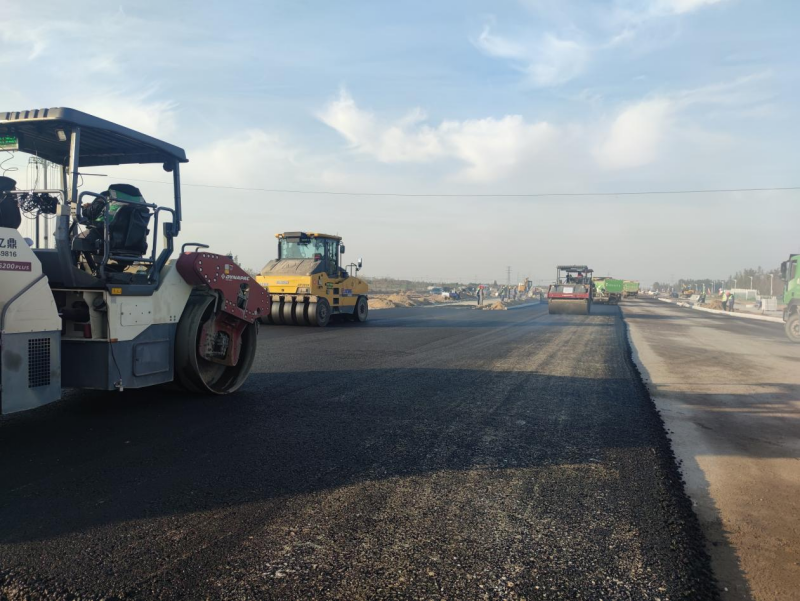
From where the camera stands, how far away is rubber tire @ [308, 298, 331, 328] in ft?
54.1

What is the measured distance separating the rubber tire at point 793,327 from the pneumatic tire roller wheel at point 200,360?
646 inches

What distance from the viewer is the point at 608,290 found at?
47.5m

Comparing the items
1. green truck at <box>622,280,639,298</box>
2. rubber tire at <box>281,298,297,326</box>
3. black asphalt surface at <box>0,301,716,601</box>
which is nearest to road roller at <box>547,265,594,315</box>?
rubber tire at <box>281,298,297,326</box>

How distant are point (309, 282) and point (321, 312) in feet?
3.41

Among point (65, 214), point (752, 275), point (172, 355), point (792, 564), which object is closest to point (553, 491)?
point (792, 564)

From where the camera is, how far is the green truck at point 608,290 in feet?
154

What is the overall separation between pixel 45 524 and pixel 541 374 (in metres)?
7.07

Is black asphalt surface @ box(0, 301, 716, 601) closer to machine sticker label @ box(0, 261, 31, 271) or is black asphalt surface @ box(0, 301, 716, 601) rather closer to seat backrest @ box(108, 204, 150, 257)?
machine sticker label @ box(0, 261, 31, 271)

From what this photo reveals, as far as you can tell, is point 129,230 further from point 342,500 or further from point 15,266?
point 342,500

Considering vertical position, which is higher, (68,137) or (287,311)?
(68,137)

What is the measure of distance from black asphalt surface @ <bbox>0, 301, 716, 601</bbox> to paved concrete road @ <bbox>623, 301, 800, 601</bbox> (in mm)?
223

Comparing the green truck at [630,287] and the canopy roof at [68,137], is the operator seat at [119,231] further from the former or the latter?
the green truck at [630,287]

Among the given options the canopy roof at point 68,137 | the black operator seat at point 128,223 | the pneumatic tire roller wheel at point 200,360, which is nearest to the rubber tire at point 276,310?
the pneumatic tire roller wheel at point 200,360

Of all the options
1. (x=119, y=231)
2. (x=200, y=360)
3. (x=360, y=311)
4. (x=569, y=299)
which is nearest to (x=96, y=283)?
(x=119, y=231)
